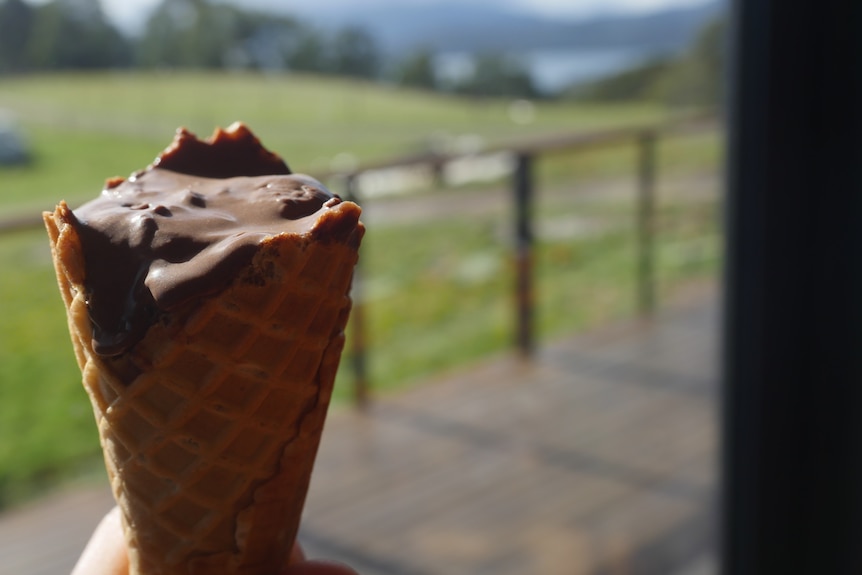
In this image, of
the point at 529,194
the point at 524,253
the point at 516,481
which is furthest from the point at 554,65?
the point at 516,481

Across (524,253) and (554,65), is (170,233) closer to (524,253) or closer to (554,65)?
(554,65)

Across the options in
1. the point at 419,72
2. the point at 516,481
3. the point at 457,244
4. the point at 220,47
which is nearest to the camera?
the point at 220,47

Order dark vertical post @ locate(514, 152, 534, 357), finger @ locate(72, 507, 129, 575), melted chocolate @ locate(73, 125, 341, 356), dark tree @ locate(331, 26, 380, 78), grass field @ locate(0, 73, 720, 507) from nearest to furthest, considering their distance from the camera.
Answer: melted chocolate @ locate(73, 125, 341, 356), finger @ locate(72, 507, 129, 575), grass field @ locate(0, 73, 720, 507), dark tree @ locate(331, 26, 380, 78), dark vertical post @ locate(514, 152, 534, 357)

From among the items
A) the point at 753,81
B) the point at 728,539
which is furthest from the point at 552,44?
the point at 728,539

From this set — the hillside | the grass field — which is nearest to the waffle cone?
the grass field

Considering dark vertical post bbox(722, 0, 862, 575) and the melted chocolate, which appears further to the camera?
dark vertical post bbox(722, 0, 862, 575)

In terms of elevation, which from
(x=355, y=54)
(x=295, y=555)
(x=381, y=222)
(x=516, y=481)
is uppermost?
(x=355, y=54)

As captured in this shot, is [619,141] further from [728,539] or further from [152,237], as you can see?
[152,237]

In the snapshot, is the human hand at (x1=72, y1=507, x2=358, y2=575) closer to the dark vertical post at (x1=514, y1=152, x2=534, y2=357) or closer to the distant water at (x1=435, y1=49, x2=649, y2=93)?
the distant water at (x1=435, y1=49, x2=649, y2=93)
